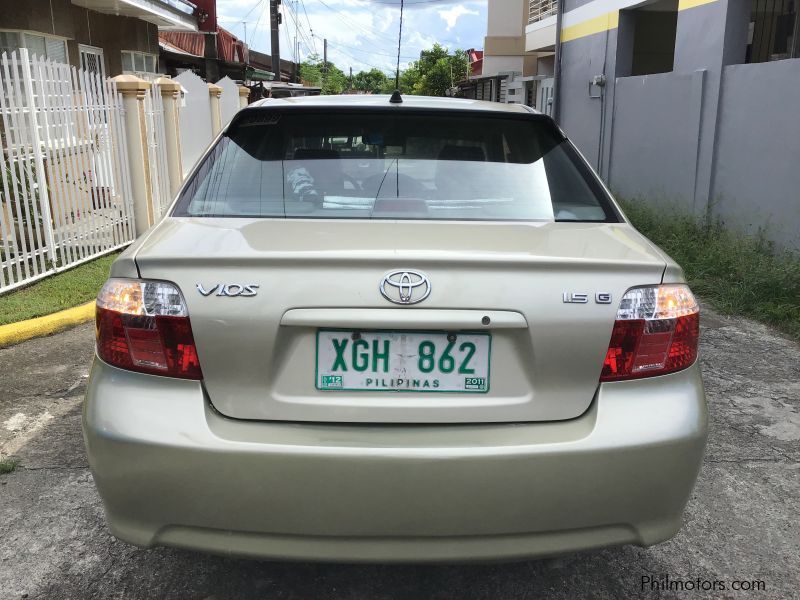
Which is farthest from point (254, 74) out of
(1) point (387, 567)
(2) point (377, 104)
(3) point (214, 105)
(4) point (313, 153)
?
(1) point (387, 567)

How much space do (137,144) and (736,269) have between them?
619 cm

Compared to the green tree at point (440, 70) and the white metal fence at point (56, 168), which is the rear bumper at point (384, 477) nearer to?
the white metal fence at point (56, 168)

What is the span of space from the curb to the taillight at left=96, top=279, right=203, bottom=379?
3.46 m

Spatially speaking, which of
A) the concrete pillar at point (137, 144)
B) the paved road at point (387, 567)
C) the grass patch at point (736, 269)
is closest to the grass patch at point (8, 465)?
the paved road at point (387, 567)

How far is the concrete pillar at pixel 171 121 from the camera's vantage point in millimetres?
9234

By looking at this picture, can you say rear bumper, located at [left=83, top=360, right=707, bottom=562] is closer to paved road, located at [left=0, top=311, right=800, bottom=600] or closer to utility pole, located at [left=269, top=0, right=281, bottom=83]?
paved road, located at [left=0, top=311, right=800, bottom=600]

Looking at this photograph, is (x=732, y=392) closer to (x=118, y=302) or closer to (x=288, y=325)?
(x=288, y=325)

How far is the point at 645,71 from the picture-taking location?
16016 mm

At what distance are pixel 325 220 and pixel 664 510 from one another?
4.27 feet

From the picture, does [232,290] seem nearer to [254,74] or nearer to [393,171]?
[393,171]

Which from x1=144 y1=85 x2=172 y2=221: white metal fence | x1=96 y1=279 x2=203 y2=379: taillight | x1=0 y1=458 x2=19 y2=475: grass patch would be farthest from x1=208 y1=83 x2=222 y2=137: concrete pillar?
x1=96 y1=279 x2=203 y2=379: taillight

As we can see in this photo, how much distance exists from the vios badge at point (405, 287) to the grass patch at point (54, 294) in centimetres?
422

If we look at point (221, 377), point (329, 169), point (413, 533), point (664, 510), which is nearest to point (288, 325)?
point (221, 377)

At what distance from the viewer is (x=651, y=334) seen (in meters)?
2.05
